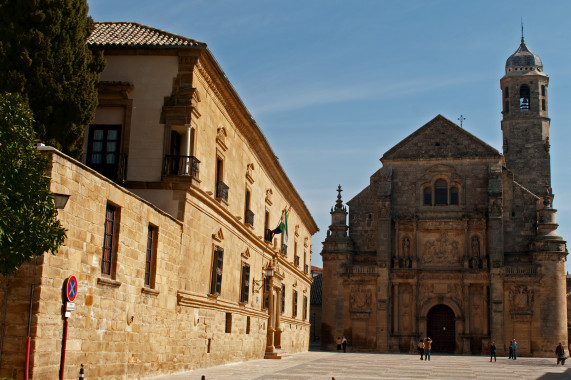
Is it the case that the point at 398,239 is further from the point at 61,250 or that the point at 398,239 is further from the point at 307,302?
the point at 61,250

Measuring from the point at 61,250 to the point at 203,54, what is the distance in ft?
29.8

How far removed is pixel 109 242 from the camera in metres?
14.9

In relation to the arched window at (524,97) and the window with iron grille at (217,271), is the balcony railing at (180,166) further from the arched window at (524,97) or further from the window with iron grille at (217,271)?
the arched window at (524,97)

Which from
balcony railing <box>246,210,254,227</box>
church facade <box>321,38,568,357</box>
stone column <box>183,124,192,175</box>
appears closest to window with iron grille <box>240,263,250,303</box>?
balcony railing <box>246,210,254,227</box>

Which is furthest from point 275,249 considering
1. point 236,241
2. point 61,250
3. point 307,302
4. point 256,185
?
point 61,250

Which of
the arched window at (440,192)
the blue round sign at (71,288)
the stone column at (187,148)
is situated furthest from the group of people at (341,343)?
the blue round sign at (71,288)

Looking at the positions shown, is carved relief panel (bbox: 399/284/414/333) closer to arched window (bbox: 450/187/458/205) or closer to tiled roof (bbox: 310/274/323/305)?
arched window (bbox: 450/187/458/205)

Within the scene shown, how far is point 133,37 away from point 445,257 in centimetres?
3236

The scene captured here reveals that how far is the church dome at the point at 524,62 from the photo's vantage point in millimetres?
59000

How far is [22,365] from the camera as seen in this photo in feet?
37.8

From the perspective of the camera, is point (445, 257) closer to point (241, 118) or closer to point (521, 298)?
point (521, 298)

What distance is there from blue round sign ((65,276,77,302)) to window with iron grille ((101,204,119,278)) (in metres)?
2.00

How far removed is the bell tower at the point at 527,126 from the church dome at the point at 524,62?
106 mm

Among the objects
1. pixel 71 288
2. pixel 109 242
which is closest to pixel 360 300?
pixel 109 242
